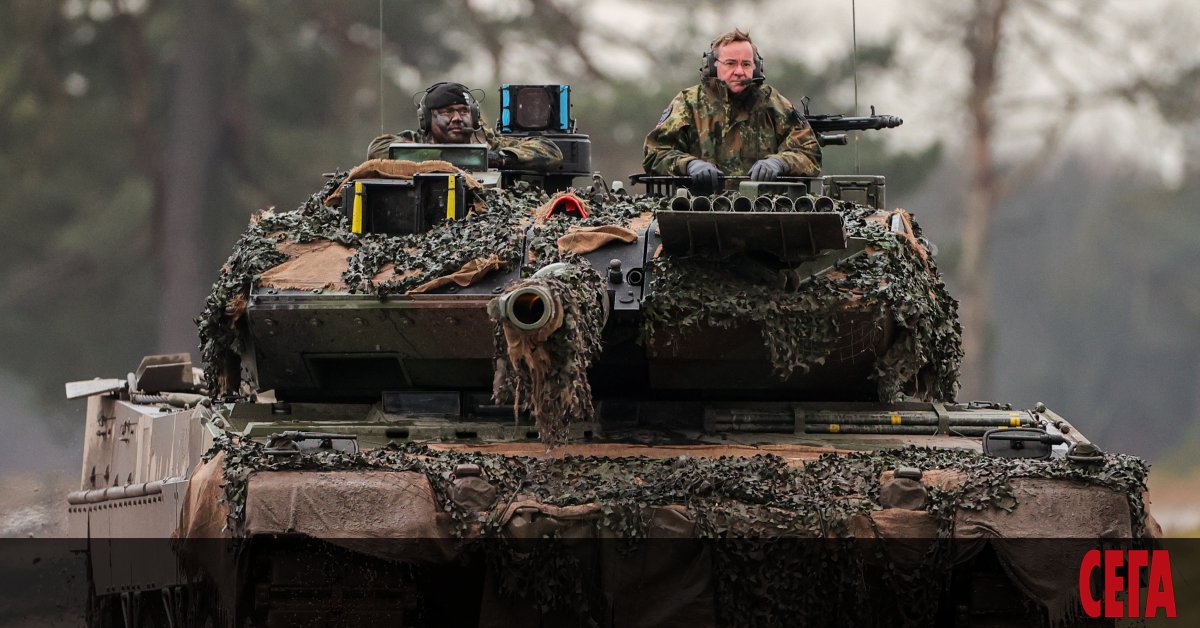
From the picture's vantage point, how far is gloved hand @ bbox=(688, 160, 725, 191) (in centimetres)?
1163

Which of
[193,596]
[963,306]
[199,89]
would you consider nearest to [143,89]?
[199,89]

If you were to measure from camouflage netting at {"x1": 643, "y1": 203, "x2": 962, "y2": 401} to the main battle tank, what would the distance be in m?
0.02

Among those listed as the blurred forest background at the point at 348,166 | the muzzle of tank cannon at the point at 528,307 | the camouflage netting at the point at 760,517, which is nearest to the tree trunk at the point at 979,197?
the blurred forest background at the point at 348,166

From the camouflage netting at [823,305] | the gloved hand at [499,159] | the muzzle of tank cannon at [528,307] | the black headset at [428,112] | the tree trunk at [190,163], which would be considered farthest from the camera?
the tree trunk at [190,163]

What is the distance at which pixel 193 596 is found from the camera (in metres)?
10.1

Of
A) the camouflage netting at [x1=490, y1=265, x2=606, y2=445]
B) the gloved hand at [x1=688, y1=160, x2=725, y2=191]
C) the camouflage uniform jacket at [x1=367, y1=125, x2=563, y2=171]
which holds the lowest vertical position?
the camouflage netting at [x1=490, y1=265, x2=606, y2=445]

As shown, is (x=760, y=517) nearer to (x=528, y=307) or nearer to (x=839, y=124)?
(x=528, y=307)

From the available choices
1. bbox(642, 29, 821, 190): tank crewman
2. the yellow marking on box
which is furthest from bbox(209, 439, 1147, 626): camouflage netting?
bbox(642, 29, 821, 190): tank crewman

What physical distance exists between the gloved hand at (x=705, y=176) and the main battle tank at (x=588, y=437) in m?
0.16

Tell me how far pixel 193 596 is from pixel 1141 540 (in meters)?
4.45

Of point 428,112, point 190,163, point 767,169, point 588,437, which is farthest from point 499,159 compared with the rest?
point 190,163

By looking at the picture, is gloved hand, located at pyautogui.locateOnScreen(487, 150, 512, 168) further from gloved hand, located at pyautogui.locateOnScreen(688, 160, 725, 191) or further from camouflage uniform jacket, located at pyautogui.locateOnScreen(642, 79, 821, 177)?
gloved hand, located at pyautogui.locateOnScreen(688, 160, 725, 191)

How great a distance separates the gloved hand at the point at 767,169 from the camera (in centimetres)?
1156

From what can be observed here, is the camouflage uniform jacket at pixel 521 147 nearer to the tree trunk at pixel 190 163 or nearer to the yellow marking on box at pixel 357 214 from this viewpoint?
the yellow marking on box at pixel 357 214
